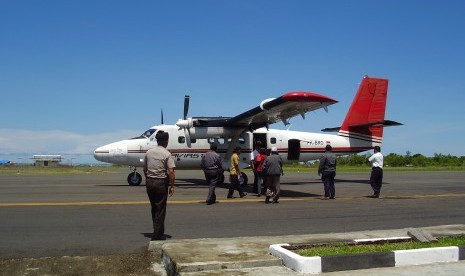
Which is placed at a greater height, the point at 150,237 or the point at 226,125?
the point at 226,125

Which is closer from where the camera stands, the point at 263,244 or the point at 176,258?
the point at 176,258

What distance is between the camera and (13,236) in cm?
860

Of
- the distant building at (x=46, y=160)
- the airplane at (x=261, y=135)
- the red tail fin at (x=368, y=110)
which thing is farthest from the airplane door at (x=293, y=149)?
the distant building at (x=46, y=160)

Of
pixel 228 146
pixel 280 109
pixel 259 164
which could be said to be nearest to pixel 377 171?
pixel 259 164

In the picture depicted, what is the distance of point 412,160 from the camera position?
74.9 m

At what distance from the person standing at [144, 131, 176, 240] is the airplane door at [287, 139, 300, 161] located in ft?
52.7

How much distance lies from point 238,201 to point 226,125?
6987 millimetres

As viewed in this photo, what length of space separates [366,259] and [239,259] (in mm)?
1674

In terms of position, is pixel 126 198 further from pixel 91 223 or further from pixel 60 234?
pixel 60 234

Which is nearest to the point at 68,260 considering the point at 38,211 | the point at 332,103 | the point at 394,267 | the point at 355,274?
the point at 355,274

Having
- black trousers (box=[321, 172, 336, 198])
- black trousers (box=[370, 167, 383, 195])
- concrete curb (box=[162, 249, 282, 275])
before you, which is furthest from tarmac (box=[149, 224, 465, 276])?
black trousers (box=[370, 167, 383, 195])

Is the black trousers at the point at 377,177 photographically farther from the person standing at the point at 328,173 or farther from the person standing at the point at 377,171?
the person standing at the point at 328,173

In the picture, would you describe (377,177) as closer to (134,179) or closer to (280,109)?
(280,109)

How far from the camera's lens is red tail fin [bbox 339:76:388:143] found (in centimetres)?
2444
